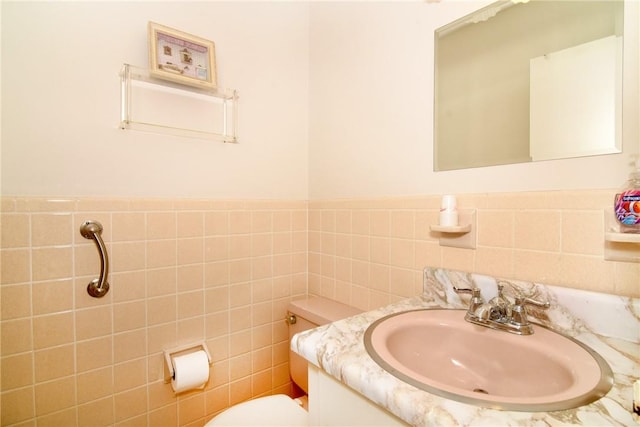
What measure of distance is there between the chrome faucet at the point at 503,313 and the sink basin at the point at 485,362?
0.02 metres

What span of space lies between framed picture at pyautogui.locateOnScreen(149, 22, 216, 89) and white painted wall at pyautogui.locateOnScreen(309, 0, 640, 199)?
54 cm

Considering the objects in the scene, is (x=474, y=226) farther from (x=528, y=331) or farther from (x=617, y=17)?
(x=617, y=17)

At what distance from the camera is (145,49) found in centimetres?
105

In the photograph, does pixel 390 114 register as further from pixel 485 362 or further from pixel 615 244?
pixel 485 362

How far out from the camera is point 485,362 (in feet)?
2.28

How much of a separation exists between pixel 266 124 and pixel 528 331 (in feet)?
4.01

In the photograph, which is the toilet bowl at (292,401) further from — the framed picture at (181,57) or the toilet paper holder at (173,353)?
the framed picture at (181,57)

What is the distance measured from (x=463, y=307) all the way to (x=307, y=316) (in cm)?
63

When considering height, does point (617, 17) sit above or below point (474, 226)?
above

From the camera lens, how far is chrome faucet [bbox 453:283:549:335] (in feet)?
2.27

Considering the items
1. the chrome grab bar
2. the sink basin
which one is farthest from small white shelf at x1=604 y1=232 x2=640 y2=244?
the chrome grab bar

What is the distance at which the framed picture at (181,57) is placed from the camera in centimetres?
101

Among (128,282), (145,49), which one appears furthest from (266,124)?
(128,282)

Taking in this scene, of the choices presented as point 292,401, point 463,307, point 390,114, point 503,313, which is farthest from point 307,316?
point 390,114
